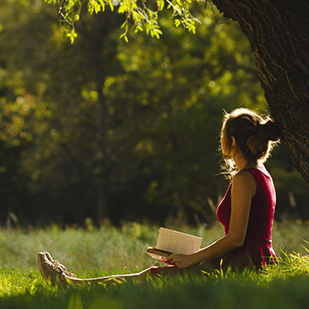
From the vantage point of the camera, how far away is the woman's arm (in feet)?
9.79

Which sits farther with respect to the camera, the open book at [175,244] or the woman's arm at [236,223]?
the open book at [175,244]

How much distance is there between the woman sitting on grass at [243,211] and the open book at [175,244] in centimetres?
7

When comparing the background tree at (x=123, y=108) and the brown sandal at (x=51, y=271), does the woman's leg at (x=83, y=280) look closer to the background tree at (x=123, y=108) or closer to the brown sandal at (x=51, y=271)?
the brown sandal at (x=51, y=271)

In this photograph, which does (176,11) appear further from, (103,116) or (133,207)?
(133,207)

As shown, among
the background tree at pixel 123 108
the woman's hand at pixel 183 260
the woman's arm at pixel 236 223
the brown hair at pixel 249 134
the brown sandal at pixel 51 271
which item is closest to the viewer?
the woman's arm at pixel 236 223

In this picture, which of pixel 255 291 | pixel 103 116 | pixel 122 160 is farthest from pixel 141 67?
pixel 255 291

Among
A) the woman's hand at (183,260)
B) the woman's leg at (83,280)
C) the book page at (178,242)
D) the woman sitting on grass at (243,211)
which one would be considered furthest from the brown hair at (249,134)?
the woman's leg at (83,280)

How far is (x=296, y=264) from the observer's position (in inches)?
128

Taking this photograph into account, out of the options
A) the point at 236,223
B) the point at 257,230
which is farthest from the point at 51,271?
the point at 257,230

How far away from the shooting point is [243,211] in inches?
117

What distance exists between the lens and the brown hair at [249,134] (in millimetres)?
3219

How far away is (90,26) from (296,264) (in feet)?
57.7

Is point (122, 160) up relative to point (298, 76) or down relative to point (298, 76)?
down

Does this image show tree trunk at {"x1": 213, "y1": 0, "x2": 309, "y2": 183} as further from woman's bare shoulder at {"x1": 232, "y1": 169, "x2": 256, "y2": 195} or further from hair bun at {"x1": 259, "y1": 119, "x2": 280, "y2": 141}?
woman's bare shoulder at {"x1": 232, "y1": 169, "x2": 256, "y2": 195}
